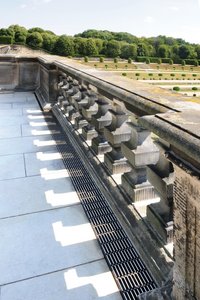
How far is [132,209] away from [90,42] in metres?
72.7

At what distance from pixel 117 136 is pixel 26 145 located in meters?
2.15

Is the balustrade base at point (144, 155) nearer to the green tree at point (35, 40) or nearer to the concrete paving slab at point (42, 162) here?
the concrete paving slab at point (42, 162)

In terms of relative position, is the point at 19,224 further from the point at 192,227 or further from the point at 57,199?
the point at 192,227

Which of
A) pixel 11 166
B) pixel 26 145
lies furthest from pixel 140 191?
pixel 26 145

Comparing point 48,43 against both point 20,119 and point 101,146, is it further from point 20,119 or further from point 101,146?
point 101,146

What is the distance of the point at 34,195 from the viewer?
122 inches

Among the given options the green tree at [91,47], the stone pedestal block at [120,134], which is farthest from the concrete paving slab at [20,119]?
the green tree at [91,47]

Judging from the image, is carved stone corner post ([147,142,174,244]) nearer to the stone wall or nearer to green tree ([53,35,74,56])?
the stone wall

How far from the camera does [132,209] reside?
2.48 metres

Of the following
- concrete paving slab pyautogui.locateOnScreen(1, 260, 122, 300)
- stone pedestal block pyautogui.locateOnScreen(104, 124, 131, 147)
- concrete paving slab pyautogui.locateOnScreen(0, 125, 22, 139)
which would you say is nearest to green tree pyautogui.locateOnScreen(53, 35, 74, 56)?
concrete paving slab pyautogui.locateOnScreen(0, 125, 22, 139)

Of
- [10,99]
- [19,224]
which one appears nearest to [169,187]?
[19,224]

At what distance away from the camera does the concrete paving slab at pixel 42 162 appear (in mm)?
3728

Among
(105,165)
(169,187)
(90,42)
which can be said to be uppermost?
(90,42)

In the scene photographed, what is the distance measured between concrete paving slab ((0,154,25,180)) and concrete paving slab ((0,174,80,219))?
16cm
